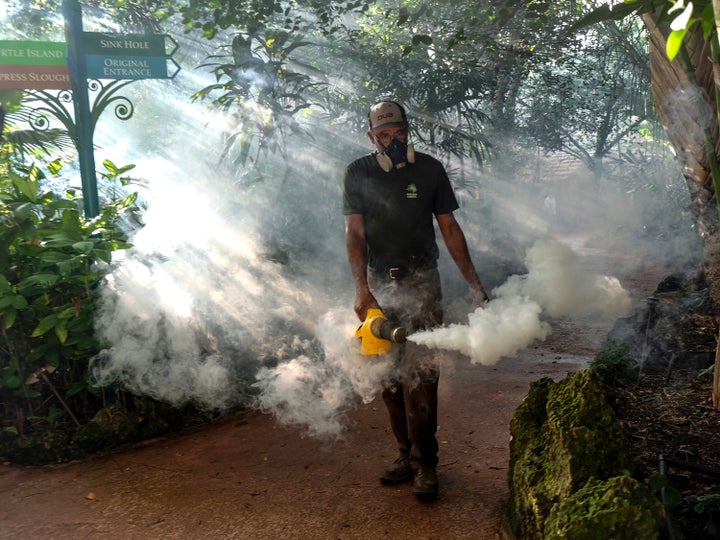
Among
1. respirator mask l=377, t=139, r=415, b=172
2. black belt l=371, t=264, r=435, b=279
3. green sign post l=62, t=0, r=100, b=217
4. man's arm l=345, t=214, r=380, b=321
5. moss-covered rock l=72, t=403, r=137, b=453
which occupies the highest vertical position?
green sign post l=62, t=0, r=100, b=217

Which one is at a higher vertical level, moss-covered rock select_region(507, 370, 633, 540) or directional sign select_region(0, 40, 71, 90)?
directional sign select_region(0, 40, 71, 90)

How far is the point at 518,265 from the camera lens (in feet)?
31.4

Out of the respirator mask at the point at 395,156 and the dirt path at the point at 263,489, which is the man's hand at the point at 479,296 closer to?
the respirator mask at the point at 395,156

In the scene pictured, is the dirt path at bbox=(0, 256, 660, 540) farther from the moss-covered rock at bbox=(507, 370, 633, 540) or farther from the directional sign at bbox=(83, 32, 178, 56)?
the directional sign at bbox=(83, 32, 178, 56)

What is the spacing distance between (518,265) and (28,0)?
7972 millimetres

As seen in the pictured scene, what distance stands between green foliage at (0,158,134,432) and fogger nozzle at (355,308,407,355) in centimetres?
207

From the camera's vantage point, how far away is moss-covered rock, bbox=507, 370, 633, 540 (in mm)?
2600

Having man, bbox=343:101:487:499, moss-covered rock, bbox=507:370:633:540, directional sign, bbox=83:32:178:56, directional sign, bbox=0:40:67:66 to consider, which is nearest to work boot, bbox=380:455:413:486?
man, bbox=343:101:487:499

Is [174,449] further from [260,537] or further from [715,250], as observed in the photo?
[715,250]

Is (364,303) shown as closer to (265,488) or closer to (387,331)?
(387,331)

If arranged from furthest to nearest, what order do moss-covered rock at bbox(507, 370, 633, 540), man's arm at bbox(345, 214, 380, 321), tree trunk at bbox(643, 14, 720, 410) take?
tree trunk at bbox(643, 14, 720, 410), man's arm at bbox(345, 214, 380, 321), moss-covered rock at bbox(507, 370, 633, 540)

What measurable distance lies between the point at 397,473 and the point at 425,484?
0.25m

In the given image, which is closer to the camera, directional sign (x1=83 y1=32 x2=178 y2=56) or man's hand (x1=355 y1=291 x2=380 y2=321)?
man's hand (x1=355 y1=291 x2=380 y2=321)

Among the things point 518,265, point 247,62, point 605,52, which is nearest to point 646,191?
point 605,52
